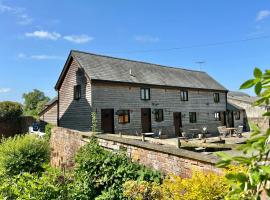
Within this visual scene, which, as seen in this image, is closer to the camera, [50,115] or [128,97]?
[128,97]

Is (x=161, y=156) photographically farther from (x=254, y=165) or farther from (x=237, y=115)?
(x=237, y=115)

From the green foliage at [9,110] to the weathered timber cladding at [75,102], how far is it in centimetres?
472

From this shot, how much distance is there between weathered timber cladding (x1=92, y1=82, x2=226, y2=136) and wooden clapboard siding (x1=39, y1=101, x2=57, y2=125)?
903 cm

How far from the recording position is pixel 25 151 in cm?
1209

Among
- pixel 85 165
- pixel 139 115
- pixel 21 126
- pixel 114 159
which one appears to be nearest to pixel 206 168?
pixel 114 159

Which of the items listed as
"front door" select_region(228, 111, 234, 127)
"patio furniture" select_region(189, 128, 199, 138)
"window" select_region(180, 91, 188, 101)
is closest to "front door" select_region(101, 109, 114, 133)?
"window" select_region(180, 91, 188, 101)

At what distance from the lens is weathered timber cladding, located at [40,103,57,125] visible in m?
29.2

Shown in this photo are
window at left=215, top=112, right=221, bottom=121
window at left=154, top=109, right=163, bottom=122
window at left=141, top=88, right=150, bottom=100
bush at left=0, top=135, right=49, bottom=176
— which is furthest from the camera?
window at left=215, top=112, right=221, bottom=121

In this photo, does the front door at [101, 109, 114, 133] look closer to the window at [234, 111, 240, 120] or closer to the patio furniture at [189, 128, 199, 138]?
the patio furniture at [189, 128, 199, 138]

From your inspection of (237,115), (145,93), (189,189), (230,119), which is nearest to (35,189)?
(189,189)

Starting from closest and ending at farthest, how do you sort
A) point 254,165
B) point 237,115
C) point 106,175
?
1. point 254,165
2. point 106,175
3. point 237,115

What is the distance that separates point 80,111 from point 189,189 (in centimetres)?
2000

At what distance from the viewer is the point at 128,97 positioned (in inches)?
961

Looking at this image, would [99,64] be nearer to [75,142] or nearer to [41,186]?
[75,142]
